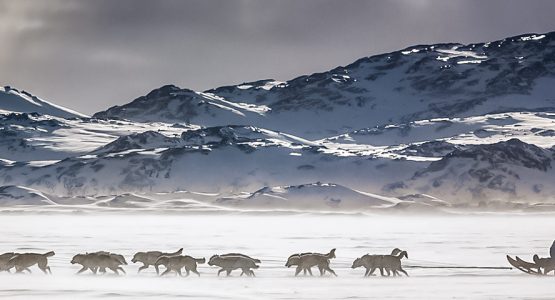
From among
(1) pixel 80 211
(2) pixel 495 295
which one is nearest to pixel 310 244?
(2) pixel 495 295

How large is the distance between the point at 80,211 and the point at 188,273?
157m

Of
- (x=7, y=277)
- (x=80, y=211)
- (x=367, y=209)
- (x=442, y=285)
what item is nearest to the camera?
(x=442, y=285)

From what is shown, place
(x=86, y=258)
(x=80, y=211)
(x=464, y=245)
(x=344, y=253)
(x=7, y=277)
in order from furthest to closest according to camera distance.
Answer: (x=80, y=211) < (x=464, y=245) < (x=344, y=253) < (x=86, y=258) < (x=7, y=277)

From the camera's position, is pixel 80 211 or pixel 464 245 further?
pixel 80 211

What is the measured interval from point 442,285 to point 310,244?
2756cm

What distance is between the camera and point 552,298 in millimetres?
22891

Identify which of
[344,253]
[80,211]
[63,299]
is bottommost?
[63,299]

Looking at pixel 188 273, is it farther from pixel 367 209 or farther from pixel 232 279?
pixel 367 209

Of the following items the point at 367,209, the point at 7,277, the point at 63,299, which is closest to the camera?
the point at 63,299

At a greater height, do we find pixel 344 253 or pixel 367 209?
pixel 367 209

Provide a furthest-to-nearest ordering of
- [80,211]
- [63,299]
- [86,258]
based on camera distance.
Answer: [80,211]
[86,258]
[63,299]

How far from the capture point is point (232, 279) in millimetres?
29406

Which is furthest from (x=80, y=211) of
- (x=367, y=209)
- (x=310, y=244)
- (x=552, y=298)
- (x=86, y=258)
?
(x=552, y=298)

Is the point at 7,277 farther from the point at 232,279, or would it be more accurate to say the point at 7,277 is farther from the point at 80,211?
the point at 80,211
